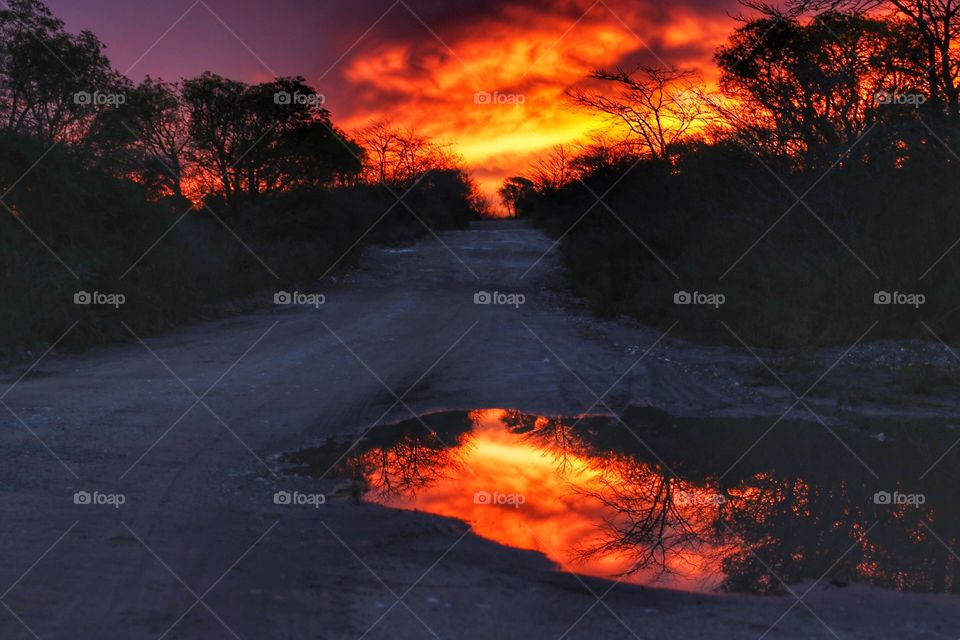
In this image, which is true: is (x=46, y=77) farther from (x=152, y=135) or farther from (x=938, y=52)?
(x=938, y=52)

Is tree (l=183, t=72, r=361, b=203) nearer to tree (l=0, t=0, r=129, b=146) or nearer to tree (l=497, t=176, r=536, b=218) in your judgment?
tree (l=0, t=0, r=129, b=146)

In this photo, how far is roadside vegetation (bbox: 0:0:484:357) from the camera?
48.2 ft

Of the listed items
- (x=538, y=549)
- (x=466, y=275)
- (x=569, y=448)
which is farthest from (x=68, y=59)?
(x=538, y=549)

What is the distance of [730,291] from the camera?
15750 mm

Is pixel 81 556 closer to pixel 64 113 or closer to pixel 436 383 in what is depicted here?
pixel 436 383

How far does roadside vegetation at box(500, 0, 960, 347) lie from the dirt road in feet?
8.02

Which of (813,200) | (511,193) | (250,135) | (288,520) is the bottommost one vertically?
(288,520)

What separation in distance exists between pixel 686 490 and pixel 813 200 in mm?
11216

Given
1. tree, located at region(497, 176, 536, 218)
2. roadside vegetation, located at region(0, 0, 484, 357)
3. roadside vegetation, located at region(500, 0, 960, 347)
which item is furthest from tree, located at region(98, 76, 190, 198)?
tree, located at region(497, 176, 536, 218)

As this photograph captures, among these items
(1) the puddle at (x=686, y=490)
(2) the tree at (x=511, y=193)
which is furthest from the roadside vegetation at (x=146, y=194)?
(2) the tree at (x=511, y=193)

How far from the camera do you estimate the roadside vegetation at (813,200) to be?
1418cm

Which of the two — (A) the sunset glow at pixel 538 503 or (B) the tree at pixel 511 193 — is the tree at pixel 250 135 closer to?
(A) the sunset glow at pixel 538 503

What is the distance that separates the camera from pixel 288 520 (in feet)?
19.2

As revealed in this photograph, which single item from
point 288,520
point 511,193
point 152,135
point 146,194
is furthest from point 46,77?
point 511,193
